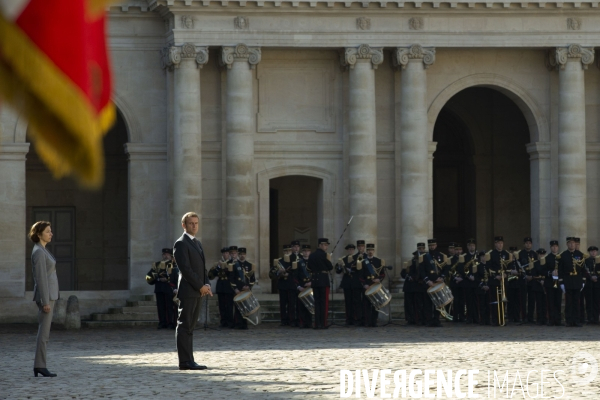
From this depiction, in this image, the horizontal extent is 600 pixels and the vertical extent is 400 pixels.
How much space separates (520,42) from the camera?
2738 cm

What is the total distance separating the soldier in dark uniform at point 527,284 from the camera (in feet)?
77.6

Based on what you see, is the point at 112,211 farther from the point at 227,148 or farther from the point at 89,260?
the point at 227,148

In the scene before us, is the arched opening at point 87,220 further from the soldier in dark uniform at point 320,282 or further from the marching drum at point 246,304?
the marching drum at point 246,304

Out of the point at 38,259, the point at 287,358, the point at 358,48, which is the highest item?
the point at 358,48

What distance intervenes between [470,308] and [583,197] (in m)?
5.45

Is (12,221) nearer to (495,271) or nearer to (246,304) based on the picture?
(246,304)

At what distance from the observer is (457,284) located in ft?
79.1

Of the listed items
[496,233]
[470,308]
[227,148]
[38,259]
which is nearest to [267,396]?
[38,259]

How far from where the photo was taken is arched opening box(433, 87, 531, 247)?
32906 mm

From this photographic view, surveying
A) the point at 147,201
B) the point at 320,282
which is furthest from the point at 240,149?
the point at 320,282

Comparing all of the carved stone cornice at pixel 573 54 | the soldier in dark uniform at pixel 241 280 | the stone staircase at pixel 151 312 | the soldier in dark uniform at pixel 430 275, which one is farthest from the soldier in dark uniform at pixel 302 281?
the carved stone cornice at pixel 573 54

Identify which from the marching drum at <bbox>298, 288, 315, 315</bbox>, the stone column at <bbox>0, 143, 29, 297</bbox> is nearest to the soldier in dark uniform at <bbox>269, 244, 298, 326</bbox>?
the marching drum at <bbox>298, 288, 315, 315</bbox>

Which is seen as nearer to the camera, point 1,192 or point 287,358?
point 287,358

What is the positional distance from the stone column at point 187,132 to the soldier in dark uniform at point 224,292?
12.1ft
